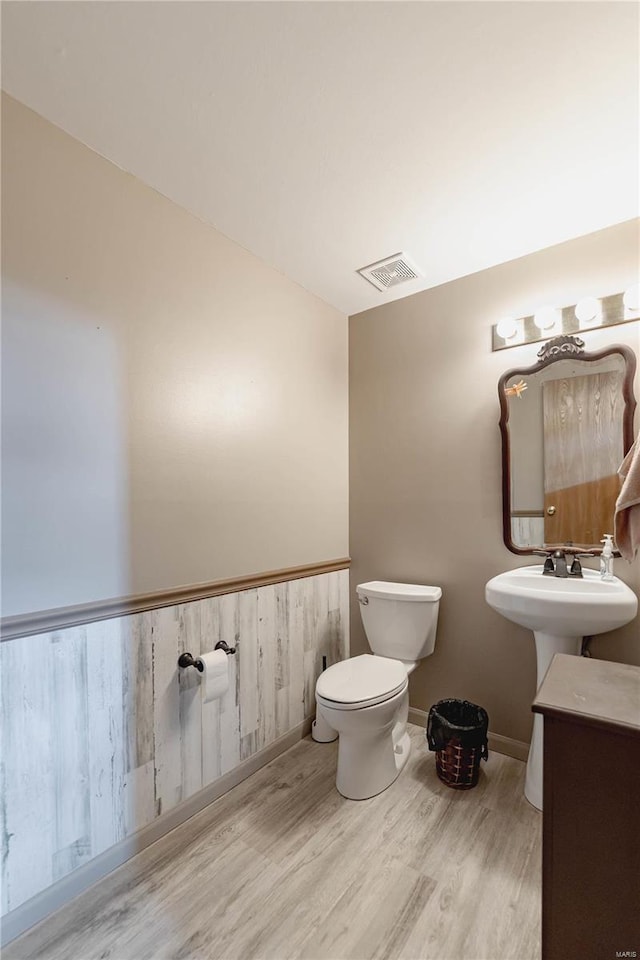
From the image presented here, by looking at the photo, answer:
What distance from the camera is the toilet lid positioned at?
5.56 ft

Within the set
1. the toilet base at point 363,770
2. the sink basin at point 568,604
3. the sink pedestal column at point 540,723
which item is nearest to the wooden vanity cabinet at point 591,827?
the sink basin at point 568,604

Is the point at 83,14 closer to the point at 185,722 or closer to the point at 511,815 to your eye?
the point at 185,722

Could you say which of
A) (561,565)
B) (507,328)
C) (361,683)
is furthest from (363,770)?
(507,328)

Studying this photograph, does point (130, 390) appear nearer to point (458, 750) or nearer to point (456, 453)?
point (456, 453)

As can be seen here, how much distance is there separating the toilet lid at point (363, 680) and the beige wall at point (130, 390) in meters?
0.57

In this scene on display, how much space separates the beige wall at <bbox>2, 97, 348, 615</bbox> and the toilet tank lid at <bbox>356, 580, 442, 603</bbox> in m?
0.39

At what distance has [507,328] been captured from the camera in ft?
6.72

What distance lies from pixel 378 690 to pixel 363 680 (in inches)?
4.2

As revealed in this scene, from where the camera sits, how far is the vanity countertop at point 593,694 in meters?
0.87

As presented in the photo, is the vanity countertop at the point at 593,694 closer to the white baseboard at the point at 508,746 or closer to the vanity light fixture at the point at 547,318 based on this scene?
the white baseboard at the point at 508,746

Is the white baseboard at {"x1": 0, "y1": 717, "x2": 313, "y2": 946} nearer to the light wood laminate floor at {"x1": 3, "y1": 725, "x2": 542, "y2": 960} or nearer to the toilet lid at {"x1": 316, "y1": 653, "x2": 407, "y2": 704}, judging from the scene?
the light wood laminate floor at {"x1": 3, "y1": 725, "x2": 542, "y2": 960}

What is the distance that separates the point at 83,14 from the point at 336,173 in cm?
82

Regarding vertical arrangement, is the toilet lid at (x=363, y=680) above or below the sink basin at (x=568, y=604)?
below

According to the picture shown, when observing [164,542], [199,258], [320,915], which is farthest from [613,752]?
[199,258]
